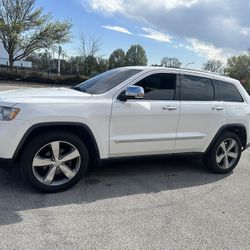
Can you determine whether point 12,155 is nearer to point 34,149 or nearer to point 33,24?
point 34,149

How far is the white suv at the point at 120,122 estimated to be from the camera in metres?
4.08

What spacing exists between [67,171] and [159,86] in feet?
6.17

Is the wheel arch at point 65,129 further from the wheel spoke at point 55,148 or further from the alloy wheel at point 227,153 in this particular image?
the alloy wheel at point 227,153

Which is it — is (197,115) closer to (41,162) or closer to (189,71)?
(189,71)

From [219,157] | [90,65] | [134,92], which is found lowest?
[219,157]

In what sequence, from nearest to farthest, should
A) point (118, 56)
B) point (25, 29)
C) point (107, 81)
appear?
1. point (107, 81)
2. point (25, 29)
3. point (118, 56)

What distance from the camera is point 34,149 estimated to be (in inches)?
161

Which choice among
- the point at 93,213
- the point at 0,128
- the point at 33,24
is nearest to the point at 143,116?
the point at 93,213

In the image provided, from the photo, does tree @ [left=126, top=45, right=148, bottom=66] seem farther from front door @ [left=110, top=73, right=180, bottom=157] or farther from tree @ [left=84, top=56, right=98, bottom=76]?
front door @ [left=110, top=73, right=180, bottom=157]

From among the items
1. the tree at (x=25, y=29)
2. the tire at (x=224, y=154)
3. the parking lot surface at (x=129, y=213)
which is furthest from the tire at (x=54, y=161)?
the tree at (x=25, y=29)

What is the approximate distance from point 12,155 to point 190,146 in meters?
2.78

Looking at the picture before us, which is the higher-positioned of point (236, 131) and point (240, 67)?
point (240, 67)

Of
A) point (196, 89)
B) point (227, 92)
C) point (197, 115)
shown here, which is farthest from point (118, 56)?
point (197, 115)

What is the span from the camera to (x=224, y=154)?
19.3 ft
